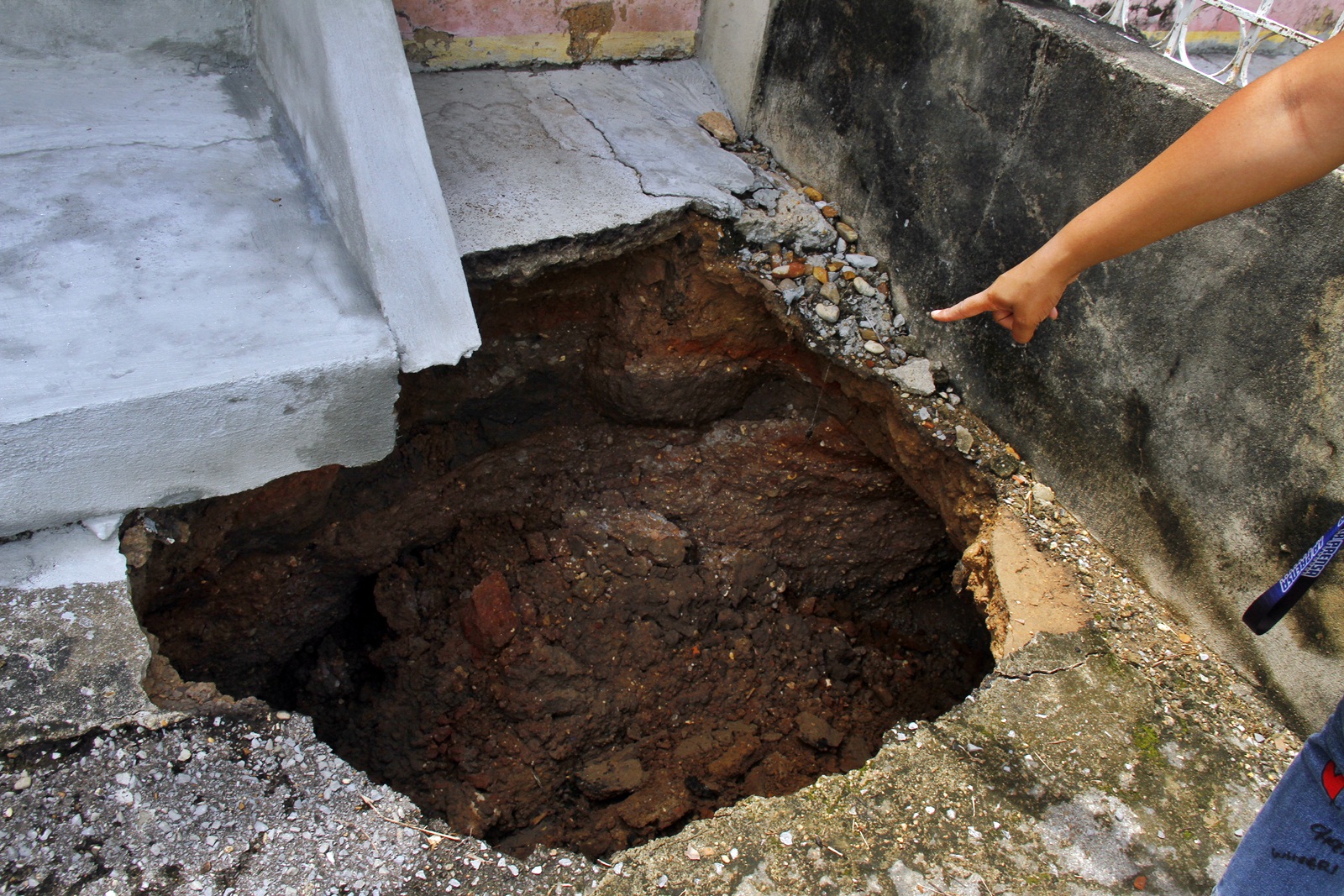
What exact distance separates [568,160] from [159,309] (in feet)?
4.61

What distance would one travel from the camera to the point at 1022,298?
5.33 ft

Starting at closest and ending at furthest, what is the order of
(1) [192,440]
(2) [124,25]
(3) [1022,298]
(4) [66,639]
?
(3) [1022,298]
(4) [66,639]
(1) [192,440]
(2) [124,25]

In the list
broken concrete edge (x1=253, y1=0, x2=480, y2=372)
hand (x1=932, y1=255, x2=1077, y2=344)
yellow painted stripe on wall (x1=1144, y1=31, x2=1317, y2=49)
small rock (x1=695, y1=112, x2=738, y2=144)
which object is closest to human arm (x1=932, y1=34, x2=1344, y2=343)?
hand (x1=932, y1=255, x2=1077, y2=344)

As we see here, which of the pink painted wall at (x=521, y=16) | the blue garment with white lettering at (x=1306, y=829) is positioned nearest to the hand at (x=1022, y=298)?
the blue garment with white lettering at (x=1306, y=829)

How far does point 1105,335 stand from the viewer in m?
2.35

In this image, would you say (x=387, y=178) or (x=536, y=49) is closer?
(x=387, y=178)

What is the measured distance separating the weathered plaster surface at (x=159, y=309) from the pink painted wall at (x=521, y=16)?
0.90 m

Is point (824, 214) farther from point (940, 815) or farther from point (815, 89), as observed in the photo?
point (940, 815)

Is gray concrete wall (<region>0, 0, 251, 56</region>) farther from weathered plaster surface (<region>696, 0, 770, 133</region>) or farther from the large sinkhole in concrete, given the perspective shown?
weathered plaster surface (<region>696, 0, 770, 133</region>)

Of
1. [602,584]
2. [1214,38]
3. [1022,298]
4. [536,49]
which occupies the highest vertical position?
[1214,38]

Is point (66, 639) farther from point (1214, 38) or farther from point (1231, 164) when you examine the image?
point (1214, 38)

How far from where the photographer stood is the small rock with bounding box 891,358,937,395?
2.83 meters

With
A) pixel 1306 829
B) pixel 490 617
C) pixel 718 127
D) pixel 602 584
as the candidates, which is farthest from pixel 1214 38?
pixel 490 617

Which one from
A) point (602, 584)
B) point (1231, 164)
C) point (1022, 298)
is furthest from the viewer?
point (602, 584)
